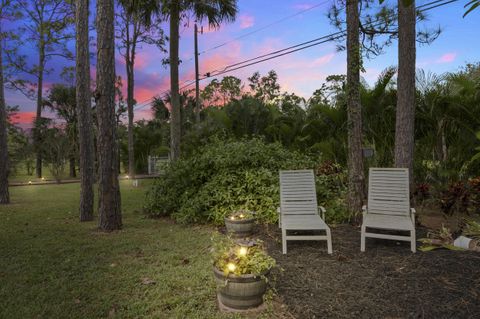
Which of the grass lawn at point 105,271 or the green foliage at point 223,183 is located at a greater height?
the green foliage at point 223,183

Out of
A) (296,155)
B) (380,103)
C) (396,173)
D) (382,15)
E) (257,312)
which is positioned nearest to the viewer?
(257,312)

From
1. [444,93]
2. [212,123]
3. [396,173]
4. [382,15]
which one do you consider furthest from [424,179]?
[212,123]

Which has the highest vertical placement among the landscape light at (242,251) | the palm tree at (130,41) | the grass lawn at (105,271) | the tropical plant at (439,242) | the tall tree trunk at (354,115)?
the palm tree at (130,41)

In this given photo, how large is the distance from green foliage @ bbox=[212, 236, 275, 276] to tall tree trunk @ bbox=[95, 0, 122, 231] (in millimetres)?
3495

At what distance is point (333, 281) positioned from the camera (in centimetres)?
350

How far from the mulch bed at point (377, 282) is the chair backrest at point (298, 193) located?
865 millimetres

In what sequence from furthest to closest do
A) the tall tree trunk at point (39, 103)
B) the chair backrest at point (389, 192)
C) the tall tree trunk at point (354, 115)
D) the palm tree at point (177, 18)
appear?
the tall tree trunk at point (39, 103)
the palm tree at point (177, 18)
the tall tree trunk at point (354, 115)
the chair backrest at point (389, 192)

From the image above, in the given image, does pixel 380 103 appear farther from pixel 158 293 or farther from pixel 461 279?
pixel 158 293

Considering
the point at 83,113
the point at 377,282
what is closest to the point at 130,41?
the point at 83,113

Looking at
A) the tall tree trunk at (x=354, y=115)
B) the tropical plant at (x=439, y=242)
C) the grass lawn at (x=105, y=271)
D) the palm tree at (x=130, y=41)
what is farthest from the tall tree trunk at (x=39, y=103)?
the tropical plant at (x=439, y=242)

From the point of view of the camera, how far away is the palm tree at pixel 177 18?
397 inches

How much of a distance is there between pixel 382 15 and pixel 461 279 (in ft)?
18.3

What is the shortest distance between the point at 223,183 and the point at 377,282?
12.4 ft

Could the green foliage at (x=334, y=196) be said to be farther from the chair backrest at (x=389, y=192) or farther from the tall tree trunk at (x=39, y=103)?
the tall tree trunk at (x=39, y=103)
